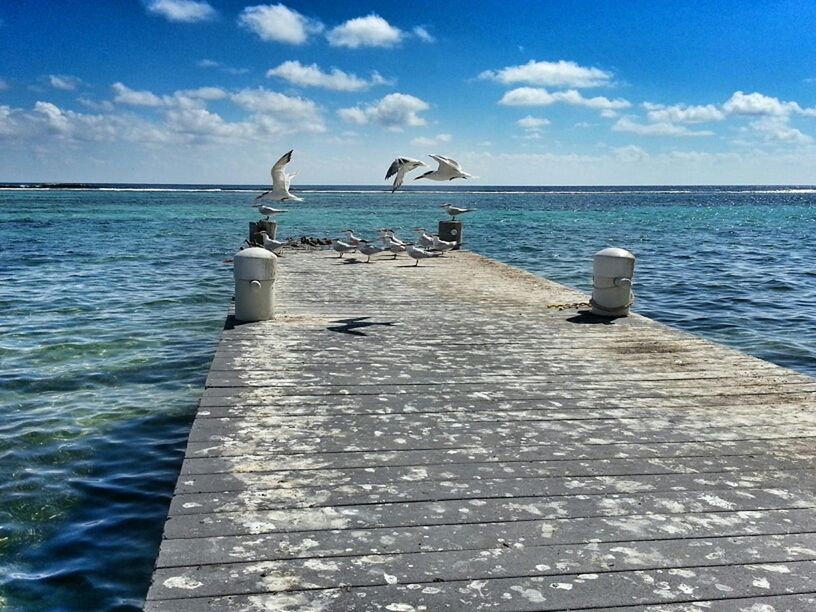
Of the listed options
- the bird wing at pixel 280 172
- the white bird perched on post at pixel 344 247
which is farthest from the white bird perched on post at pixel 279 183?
the white bird perched on post at pixel 344 247

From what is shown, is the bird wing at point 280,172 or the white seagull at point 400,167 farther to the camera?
the bird wing at point 280,172

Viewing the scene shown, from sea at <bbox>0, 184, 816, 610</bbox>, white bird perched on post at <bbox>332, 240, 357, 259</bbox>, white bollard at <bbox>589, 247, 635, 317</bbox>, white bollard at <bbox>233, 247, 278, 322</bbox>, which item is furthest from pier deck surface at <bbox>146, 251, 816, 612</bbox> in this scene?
white bird perched on post at <bbox>332, 240, 357, 259</bbox>

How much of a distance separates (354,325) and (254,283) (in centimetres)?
132

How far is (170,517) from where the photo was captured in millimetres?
3834

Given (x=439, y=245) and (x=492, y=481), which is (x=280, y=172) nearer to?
(x=439, y=245)

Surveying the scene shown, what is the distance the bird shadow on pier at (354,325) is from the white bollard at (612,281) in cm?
273

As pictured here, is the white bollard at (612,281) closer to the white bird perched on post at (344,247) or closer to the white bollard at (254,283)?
the white bollard at (254,283)

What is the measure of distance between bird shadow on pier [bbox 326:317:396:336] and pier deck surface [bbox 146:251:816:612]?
0.60 metres

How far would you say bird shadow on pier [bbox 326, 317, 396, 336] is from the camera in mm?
8734

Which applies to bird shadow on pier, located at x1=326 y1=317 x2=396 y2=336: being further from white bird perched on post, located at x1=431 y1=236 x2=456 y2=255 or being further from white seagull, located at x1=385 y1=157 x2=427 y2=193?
white bird perched on post, located at x1=431 y1=236 x2=456 y2=255

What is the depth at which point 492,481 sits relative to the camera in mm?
4344

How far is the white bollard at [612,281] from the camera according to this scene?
934cm

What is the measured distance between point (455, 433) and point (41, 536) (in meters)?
3.31

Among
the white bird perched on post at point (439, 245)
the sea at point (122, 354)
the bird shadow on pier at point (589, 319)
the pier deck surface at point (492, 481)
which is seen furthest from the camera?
the white bird perched on post at point (439, 245)
